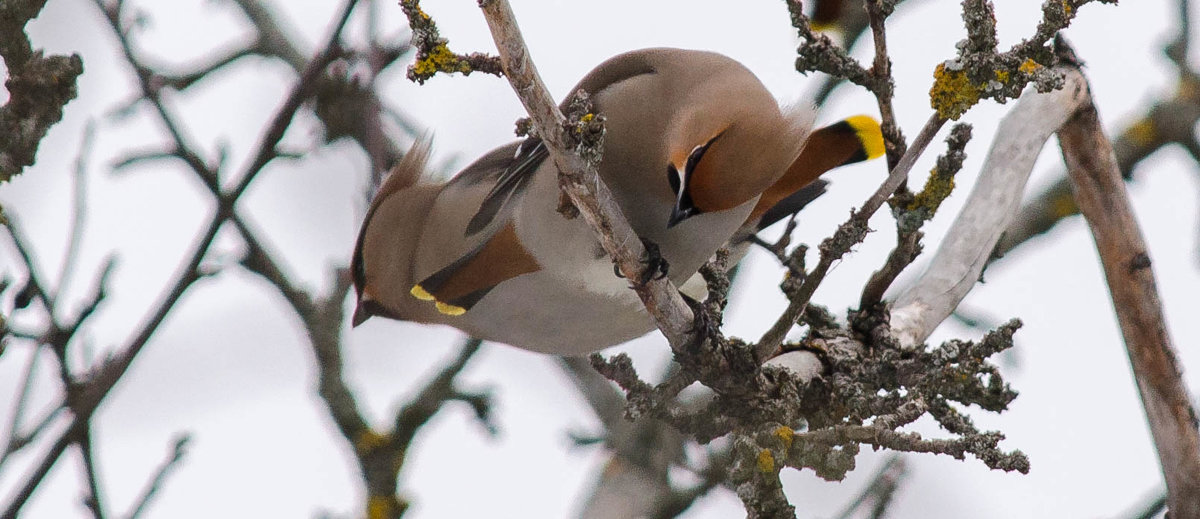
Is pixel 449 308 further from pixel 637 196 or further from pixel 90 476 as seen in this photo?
pixel 90 476

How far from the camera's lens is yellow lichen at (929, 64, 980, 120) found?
2.59 metres

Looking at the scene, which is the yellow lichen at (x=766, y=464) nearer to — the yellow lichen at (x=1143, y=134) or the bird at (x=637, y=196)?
the bird at (x=637, y=196)

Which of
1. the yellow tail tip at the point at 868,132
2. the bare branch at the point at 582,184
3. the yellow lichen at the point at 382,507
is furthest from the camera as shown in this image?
the yellow lichen at the point at 382,507

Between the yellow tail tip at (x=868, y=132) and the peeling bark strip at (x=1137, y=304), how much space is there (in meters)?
0.69

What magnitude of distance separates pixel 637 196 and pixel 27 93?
151cm

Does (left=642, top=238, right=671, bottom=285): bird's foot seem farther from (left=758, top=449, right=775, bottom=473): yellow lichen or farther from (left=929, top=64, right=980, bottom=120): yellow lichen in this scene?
(left=929, top=64, right=980, bottom=120): yellow lichen

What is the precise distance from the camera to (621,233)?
2.88 m

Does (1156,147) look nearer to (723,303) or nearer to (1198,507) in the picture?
(1198,507)

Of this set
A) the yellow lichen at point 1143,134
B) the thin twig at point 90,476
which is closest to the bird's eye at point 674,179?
the thin twig at point 90,476

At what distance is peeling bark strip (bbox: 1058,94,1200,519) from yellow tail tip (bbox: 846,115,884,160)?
0.69 metres

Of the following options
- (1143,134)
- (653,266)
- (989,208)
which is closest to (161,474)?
(653,266)

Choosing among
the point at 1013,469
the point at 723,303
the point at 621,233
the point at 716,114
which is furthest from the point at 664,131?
the point at 1013,469

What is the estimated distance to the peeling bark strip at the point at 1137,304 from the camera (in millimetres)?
3520

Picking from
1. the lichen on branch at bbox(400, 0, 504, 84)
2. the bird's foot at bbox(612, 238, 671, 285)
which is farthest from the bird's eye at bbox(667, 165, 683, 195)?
the lichen on branch at bbox(400, 0, 504, 84)
